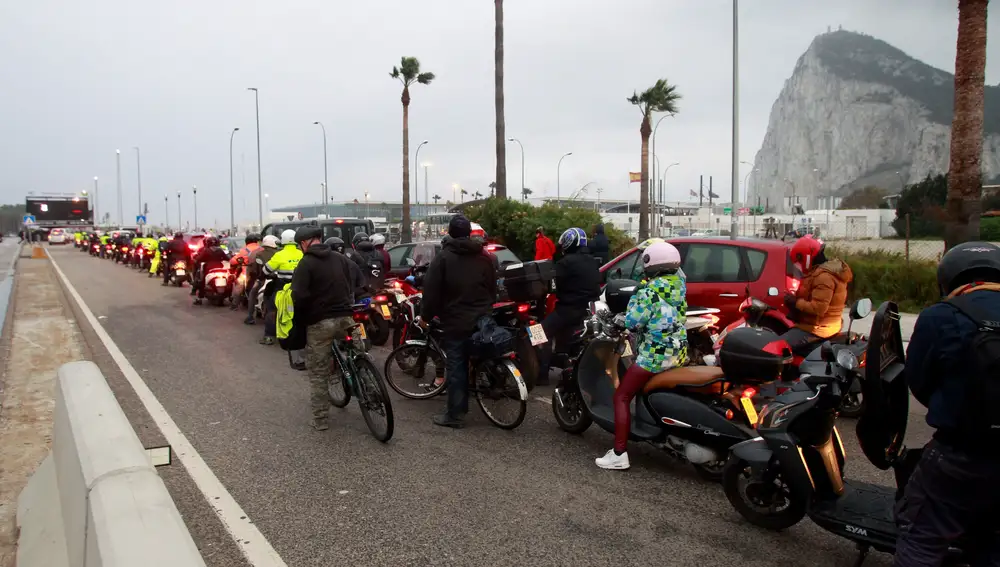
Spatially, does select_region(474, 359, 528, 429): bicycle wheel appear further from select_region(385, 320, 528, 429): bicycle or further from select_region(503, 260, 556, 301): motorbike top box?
select_region(503, 260, 556, 301): motorbike top box

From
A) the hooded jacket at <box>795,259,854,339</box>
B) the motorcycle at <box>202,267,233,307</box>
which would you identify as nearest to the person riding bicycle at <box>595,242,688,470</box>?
the hooded jacket at <box>795,259,854,339</box>

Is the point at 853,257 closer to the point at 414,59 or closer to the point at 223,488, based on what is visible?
the point at 223,488

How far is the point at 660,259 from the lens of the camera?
5238 mm

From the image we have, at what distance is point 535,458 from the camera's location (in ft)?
18.8

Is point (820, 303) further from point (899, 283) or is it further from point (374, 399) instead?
point (899, 283)

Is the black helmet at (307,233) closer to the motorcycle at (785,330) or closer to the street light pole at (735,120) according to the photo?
the motorcycle at (785,330)

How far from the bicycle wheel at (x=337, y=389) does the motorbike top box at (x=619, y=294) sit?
254 centimetres

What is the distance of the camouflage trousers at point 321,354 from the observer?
650cm

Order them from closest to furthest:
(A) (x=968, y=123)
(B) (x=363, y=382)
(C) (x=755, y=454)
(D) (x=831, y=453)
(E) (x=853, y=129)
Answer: (D) (x=831, y=453) → (C) (x=755, y=454) → (B) (x=363, y=382) → (A) (x=968, y=123) → (E) (x=853, y=129)

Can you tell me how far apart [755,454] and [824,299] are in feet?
9.69

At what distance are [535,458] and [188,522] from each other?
8.33ft

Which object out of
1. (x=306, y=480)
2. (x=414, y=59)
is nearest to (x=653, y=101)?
(x=414, y=59)

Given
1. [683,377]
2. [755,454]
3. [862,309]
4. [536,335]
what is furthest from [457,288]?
[862,309]

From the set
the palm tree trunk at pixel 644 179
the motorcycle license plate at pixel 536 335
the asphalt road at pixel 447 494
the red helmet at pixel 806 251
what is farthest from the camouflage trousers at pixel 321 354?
the palm tree trunk at pixel 644 179
